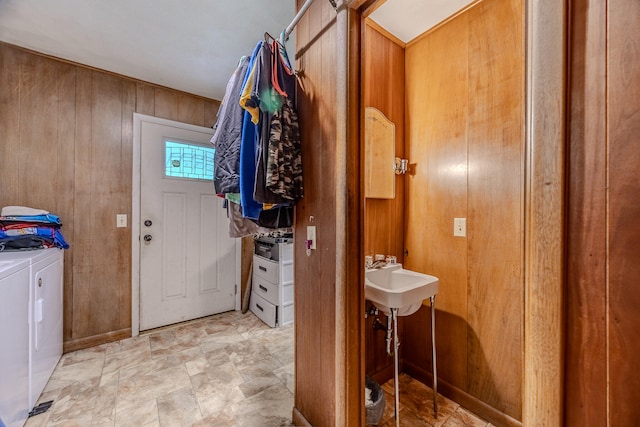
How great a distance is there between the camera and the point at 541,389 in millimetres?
512

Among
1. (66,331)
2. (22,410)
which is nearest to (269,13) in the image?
(22,410)

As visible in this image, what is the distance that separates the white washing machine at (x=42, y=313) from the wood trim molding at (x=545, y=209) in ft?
7.37

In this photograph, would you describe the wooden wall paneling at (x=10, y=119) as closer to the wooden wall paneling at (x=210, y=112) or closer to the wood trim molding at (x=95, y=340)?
the wood trim molding at (x=95, y=340)

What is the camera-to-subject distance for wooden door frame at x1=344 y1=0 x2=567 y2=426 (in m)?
0.50

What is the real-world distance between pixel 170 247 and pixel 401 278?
226 cm

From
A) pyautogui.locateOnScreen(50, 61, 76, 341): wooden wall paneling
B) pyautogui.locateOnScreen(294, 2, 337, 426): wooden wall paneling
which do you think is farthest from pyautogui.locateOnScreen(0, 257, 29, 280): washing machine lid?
pyautogui.locateOnScreen(294, 2, 337, 426): wooden wall paneling

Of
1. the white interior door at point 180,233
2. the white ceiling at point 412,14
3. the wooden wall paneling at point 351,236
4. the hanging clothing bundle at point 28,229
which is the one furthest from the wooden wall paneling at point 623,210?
the white interior door at point 180,233

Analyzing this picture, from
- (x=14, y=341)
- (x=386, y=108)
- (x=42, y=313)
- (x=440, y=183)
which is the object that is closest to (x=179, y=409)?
(x=14, y=341)

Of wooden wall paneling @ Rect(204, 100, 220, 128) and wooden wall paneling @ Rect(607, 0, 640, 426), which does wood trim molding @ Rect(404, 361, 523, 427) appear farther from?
wooden wall paneling @ Rect(204, 100, 220, 128)

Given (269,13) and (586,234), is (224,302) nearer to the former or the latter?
(269,13)

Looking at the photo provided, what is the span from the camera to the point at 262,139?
45.8 inches

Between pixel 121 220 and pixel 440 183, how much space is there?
108 inches

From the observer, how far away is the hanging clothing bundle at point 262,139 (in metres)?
1.15

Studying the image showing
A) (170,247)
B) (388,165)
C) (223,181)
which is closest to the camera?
(223,181)
